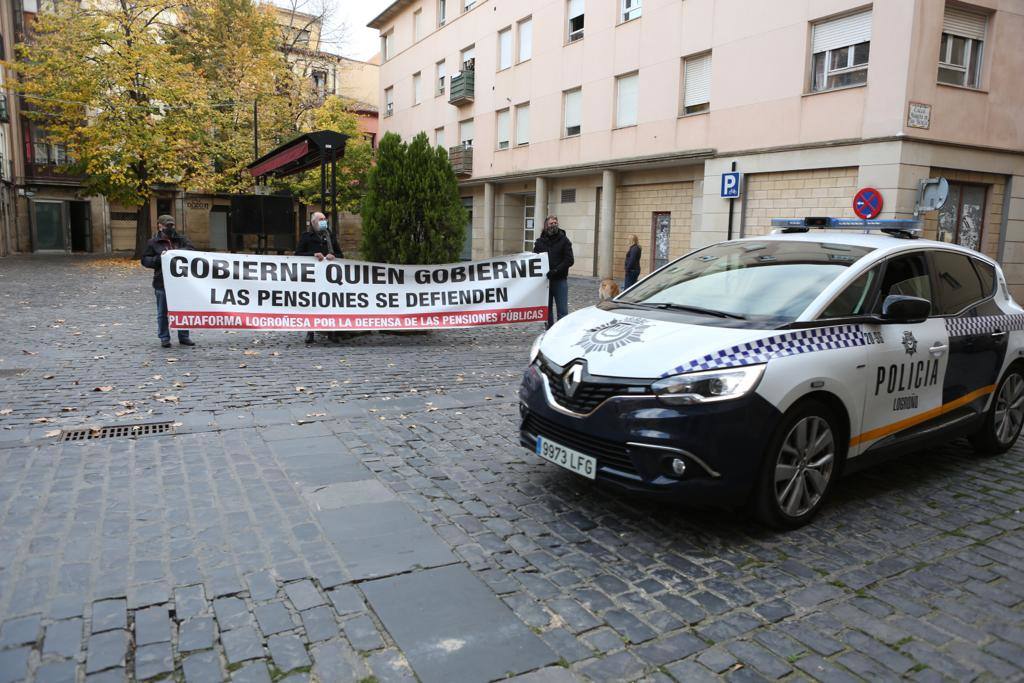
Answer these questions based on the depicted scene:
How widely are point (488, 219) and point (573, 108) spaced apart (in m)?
8.08

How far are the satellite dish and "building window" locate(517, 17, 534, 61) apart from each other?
18.5 metres

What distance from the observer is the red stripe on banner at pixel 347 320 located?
9.90 metres

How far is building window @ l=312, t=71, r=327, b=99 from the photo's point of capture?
43281 mm

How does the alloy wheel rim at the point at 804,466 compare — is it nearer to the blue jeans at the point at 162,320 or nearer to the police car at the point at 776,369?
the police car at the point at 776,369

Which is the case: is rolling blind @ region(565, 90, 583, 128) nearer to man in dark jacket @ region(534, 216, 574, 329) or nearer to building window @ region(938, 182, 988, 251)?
building window @ region(938, 182, 988, 251)

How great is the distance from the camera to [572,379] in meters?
4.43

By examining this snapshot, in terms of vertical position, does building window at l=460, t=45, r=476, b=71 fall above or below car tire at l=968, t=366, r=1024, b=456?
above

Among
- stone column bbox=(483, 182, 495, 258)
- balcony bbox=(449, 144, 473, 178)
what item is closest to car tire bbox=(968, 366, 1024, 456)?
stone column bbox=(483, 182, 495, 258)

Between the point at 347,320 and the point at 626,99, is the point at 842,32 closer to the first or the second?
the point at 626,99

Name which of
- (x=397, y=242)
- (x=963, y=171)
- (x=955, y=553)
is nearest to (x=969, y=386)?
(x=955, y=553)

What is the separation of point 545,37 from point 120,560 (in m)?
28.3

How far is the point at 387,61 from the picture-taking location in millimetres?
44031

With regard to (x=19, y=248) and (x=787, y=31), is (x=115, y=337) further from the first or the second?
(x=19, y=248)

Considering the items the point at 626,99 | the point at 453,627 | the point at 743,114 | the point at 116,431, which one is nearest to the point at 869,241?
the point at 453,627
